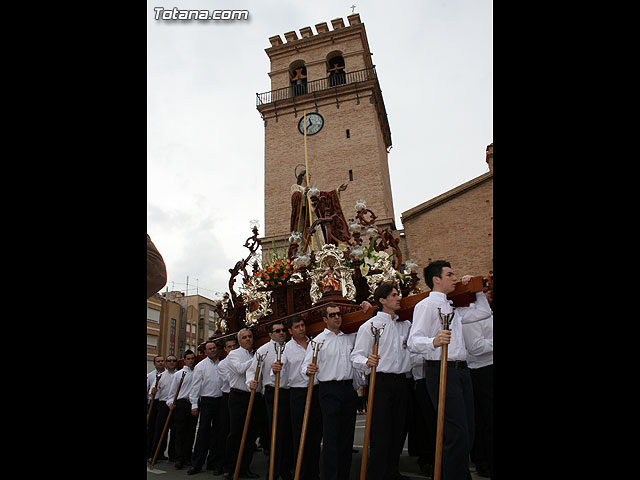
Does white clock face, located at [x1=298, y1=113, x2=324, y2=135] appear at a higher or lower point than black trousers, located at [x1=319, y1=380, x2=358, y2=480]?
higher

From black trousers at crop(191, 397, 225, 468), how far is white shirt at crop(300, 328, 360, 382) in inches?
102

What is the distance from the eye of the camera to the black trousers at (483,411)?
16.9ft

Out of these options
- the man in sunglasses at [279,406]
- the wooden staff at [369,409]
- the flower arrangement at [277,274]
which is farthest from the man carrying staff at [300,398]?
the flower arrangement at [277,274]

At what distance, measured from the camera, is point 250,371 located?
244 inches

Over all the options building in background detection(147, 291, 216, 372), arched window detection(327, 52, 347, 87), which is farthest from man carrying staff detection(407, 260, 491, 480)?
building in background detection(147, 291, 216, 372)

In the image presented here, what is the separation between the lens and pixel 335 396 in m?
4.96

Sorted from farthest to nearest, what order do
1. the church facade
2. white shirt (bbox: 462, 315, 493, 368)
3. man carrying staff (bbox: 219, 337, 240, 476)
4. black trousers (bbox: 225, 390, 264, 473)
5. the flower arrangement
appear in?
the church facade → the flower arrangement → man carrying staff (bbox: 219, 337, 240, 476) → black trousers (bbox: 225, 390, 264, 473) → white shirt (bbox: 462, 315, 493, 368)

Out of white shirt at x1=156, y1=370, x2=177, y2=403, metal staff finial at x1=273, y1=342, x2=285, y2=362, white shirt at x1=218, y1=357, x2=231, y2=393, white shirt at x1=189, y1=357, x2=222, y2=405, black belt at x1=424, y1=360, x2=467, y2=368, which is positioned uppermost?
black belt at x1=424, y1=360, x2=467, y2=368

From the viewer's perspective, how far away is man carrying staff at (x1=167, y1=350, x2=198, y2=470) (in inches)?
299

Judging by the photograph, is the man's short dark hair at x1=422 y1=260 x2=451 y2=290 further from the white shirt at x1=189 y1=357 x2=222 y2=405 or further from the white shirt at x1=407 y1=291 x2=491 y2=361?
the white shirt at x1=189 y1=357 x2=222 y2=405

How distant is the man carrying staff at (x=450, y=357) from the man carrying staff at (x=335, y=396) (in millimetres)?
1090
